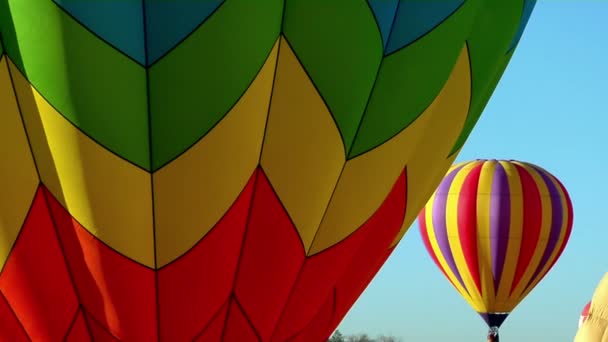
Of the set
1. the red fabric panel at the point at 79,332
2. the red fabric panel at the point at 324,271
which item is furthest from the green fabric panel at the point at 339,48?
the red fabric panel at the point at 79,332

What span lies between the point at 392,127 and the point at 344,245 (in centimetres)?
72

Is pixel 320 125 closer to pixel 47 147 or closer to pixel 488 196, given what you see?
pixel 47 147

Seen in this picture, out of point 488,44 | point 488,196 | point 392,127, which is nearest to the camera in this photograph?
point 392,127

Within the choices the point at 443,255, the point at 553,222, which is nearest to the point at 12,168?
the point at 443,255

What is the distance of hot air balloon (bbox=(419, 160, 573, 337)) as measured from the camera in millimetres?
21516

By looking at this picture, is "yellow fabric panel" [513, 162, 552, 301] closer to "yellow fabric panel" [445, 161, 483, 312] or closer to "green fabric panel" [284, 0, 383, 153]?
"yellow fabric panel" [445, 161, 483, 312]

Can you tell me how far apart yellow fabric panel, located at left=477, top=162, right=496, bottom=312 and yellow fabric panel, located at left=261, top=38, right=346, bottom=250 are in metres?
13.6

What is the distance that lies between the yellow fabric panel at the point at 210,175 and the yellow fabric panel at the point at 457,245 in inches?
547

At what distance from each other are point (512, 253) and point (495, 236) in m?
0.39

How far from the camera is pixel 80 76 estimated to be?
752cm

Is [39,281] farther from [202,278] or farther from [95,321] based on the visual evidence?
[202,278]

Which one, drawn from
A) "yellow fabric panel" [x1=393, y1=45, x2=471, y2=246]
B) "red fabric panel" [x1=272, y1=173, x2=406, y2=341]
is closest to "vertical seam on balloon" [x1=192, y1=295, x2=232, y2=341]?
"red fabric panel" [x1=272, y1=173, x2=406, y2=341]

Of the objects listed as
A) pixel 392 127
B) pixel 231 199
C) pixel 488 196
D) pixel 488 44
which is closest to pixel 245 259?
pixel 231 199

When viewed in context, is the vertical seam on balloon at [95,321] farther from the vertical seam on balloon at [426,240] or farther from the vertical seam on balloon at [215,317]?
the vertical seam on balloon at [426,240]
